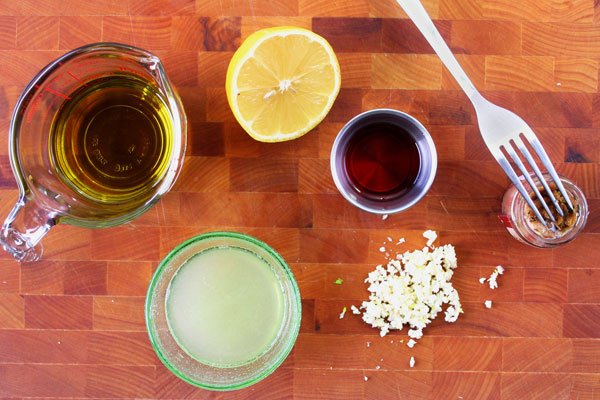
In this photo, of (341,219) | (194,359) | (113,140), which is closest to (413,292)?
(341,219)

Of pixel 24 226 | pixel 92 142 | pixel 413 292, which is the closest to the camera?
pixel 24 226

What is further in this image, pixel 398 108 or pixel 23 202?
pixel 398 108

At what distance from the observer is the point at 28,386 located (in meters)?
1.17

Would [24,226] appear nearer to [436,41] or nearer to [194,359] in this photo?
[194,359]

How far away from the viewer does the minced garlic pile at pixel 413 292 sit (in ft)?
3.76

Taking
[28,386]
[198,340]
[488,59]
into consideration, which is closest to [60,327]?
[28,386]

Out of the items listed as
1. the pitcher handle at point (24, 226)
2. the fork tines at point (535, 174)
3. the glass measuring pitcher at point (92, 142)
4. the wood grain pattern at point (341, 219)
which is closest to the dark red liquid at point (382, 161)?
the wood grain pattern at point (341, 219)

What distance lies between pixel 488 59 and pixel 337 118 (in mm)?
323

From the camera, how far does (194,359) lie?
106cm

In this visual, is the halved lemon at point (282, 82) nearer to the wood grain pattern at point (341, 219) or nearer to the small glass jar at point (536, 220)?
the wood grain pattern at point (341, 219)

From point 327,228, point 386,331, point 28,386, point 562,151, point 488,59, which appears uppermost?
point 488,59

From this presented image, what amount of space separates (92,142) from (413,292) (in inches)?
26.7

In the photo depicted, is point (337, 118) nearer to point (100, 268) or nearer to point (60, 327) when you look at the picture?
point (100, 268)

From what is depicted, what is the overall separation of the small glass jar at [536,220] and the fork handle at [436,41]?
0.21 meters
